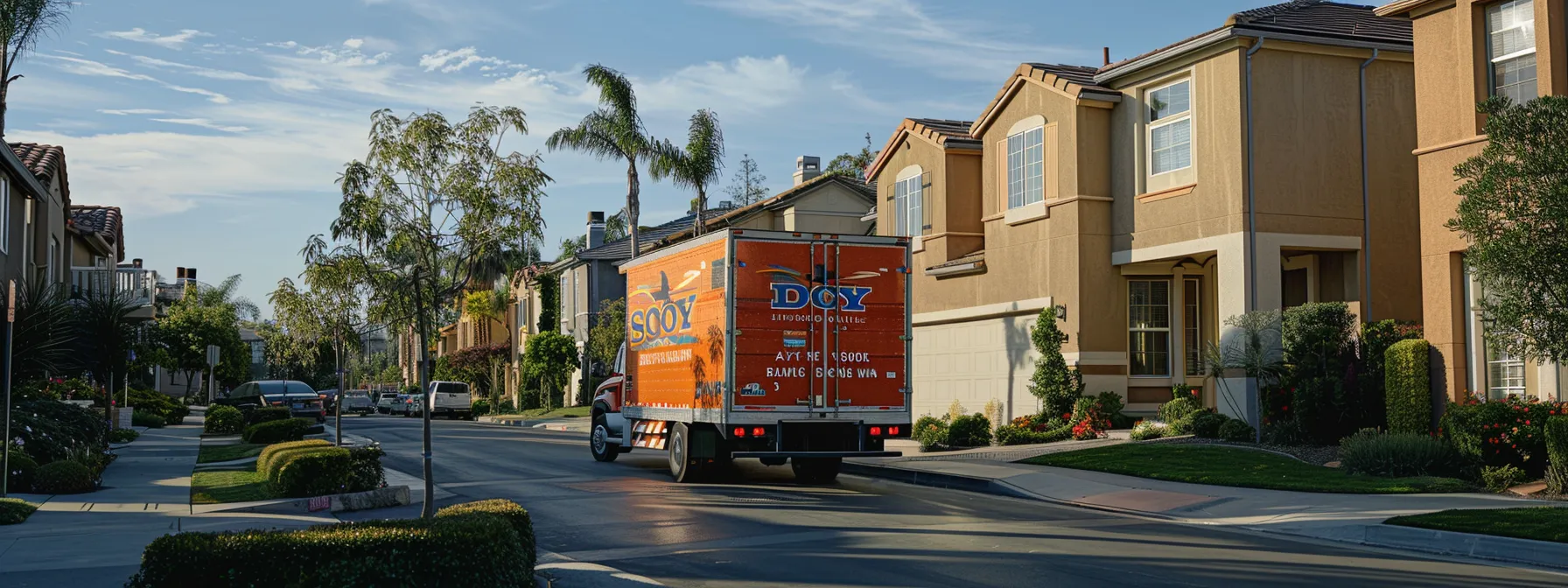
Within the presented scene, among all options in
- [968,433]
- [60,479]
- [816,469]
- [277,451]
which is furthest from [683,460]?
[968,433]

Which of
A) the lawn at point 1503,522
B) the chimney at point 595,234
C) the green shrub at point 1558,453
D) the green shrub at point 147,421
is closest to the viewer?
the lawn at point 1503,522

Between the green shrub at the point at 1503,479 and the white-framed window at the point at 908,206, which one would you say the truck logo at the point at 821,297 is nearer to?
the green shrub at the point at 1503,479

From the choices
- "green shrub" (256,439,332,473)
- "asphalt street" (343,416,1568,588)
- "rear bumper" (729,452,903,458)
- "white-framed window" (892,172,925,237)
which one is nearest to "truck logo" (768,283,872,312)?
"rear bumper" (729,452,903,458)

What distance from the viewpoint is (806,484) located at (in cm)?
1717

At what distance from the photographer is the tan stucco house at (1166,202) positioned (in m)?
20.9

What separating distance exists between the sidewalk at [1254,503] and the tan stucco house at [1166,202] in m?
5.70

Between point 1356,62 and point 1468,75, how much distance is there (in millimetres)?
5248

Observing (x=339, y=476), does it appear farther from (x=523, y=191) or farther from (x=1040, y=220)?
(x=1040, y=220)

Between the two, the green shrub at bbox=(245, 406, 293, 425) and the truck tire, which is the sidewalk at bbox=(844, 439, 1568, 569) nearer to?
the truck tire

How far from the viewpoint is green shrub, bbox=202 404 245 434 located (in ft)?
102

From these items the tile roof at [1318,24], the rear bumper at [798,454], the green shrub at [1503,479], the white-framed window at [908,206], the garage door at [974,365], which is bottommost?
the green shrub at [1503,479]

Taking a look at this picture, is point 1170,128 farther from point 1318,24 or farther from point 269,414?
point 269,414

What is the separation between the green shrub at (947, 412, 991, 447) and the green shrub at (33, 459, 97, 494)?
14127 mm

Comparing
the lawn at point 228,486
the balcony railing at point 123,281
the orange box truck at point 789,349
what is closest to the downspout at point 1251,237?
the orange box truck at point 789,349
